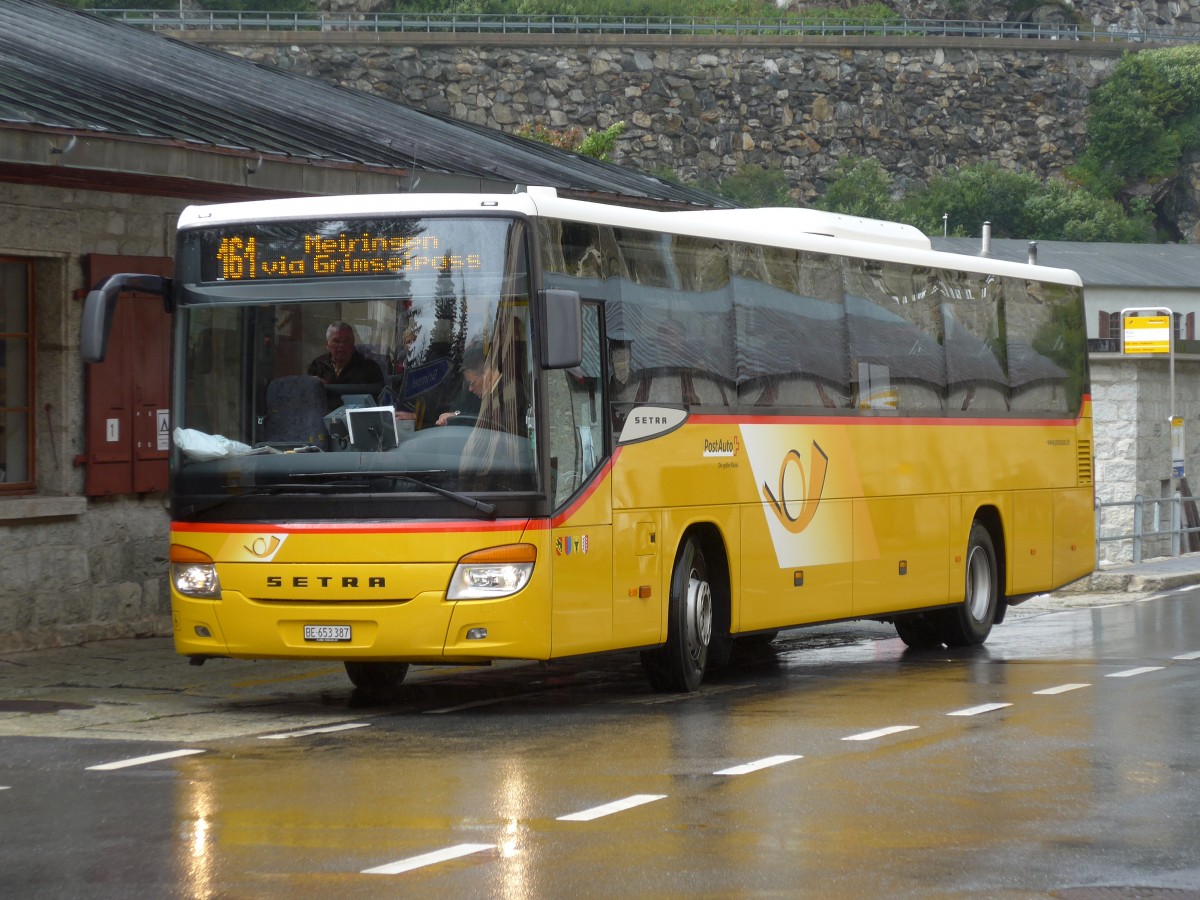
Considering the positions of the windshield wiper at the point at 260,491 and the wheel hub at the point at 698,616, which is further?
the wheel hub at the point at 698,616

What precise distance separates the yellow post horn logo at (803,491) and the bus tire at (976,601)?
9.13 feet

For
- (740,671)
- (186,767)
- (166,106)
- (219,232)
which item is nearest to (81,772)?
(186,767)

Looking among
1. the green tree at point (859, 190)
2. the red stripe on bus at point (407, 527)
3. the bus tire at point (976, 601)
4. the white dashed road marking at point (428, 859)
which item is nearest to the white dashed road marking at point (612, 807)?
the white dashed road marking at point (428, 859)

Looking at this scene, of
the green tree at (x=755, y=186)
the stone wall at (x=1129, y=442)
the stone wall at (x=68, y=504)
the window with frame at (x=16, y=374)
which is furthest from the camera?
the green tree at (x=755, y=186)

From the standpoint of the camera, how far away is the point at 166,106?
53.7 feet

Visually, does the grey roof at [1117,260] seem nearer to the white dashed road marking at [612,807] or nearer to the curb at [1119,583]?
the curb at [1119,583]

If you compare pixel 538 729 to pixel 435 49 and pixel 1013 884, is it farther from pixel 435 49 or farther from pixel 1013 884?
pixel 435 49

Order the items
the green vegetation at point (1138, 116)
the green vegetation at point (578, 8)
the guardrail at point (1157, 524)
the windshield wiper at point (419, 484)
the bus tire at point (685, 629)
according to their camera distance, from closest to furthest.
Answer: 1. the windshield wiper at point (419, 484)
2. the bus tire at point (685, 629)
3. the guardrail at point (1157, 524)
4. the green vegetation at point (578, 8)
5. the green vegetation at point (1138, 116)

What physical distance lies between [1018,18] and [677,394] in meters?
112

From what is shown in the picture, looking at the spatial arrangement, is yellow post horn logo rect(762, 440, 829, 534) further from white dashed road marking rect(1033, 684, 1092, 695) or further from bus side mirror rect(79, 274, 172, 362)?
bus side mirror rect(79, 274, 172, 362)

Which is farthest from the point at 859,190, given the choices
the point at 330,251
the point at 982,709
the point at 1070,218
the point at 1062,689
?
the point at 330,251

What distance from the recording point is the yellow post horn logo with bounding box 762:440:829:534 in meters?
13.7

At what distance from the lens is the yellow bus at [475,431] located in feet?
36.6

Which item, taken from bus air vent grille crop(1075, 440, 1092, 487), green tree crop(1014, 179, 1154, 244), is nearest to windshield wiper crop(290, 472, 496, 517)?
bus air vent grille crop(1075, 440, 1092, 487)
